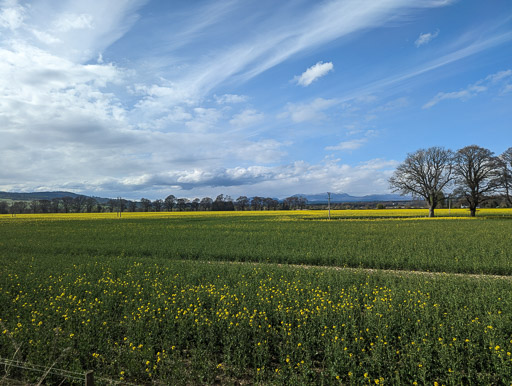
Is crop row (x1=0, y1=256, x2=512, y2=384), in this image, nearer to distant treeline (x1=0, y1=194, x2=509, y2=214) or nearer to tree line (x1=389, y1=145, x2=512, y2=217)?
tree line (x1=389, y1=145, x2=512, y2=217)

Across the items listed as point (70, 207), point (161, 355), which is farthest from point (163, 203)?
point (161, 355)

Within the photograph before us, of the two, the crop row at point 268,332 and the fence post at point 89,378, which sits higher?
the fence post at point 89,378

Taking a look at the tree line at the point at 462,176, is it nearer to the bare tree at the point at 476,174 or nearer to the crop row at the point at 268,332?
the bare tree at the point at 476,174

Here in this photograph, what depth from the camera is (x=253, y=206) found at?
143250 millimetres

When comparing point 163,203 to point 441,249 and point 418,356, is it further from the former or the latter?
point 418,356

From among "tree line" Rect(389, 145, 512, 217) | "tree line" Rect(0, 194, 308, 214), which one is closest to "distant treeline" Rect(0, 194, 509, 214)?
"tree line" Rect(0, 194, 308, 214)

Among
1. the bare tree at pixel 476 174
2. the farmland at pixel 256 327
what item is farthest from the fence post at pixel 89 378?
the bare tree at pixel 476 174

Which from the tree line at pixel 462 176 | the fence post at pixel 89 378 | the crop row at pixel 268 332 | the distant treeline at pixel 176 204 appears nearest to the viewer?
the fence post at pixel 89 378

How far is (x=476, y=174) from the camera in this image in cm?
5144

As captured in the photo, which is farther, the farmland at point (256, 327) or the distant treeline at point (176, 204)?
the distant treeline at point (176, 204)

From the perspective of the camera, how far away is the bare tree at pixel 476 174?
5006cm

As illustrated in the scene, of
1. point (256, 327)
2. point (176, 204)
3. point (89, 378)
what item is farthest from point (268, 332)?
point (176, 204)

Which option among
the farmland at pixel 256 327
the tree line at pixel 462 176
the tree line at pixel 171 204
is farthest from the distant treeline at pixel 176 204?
the farmland at pixel 256 327

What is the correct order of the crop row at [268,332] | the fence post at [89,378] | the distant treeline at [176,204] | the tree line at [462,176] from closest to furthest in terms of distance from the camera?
the fence post at [89,378] → the crop row at [268,332] → the tree line at [462,176] → the distant treeline at [176,204]
